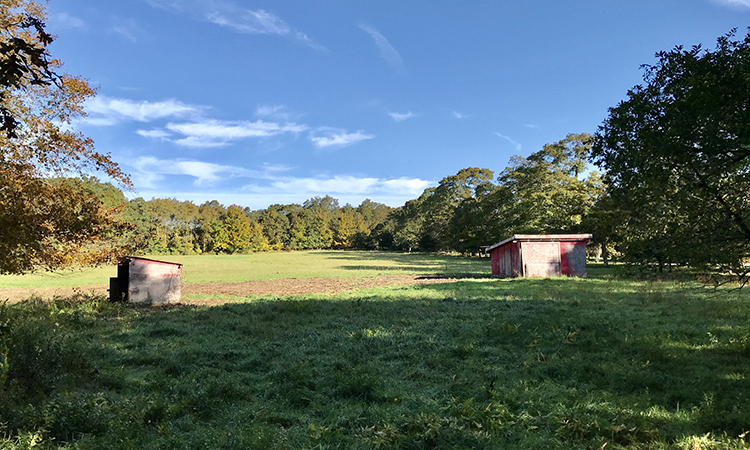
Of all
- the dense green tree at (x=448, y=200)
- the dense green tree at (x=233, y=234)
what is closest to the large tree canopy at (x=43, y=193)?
the dense green tree at (x=448, y=200)

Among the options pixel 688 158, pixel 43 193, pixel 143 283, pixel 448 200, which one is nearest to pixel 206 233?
pixel 448 200

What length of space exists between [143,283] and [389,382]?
14.4 m

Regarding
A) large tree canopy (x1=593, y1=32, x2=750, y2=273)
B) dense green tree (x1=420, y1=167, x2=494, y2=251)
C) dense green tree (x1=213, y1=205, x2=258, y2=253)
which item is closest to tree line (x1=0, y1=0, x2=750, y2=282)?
large tree canopy (x1=593, y1=32, x2=750, y2=273)

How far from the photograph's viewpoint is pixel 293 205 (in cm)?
15112

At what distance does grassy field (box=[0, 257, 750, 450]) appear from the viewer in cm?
474

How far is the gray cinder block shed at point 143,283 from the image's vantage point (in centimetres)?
1695

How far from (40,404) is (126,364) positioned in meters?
2.77

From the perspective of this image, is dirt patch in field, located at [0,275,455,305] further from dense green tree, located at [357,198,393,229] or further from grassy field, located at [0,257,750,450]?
dense green tree, located at [357,198,393,229]

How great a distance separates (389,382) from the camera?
6812 mm

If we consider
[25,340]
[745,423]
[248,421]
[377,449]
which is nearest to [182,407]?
[248,421]

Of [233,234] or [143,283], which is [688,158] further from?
Result: [233,234]

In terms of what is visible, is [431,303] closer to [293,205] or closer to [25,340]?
[25,340]

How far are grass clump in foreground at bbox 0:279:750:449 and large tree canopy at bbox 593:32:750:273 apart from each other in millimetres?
2179

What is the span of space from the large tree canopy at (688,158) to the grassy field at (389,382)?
2.19m
